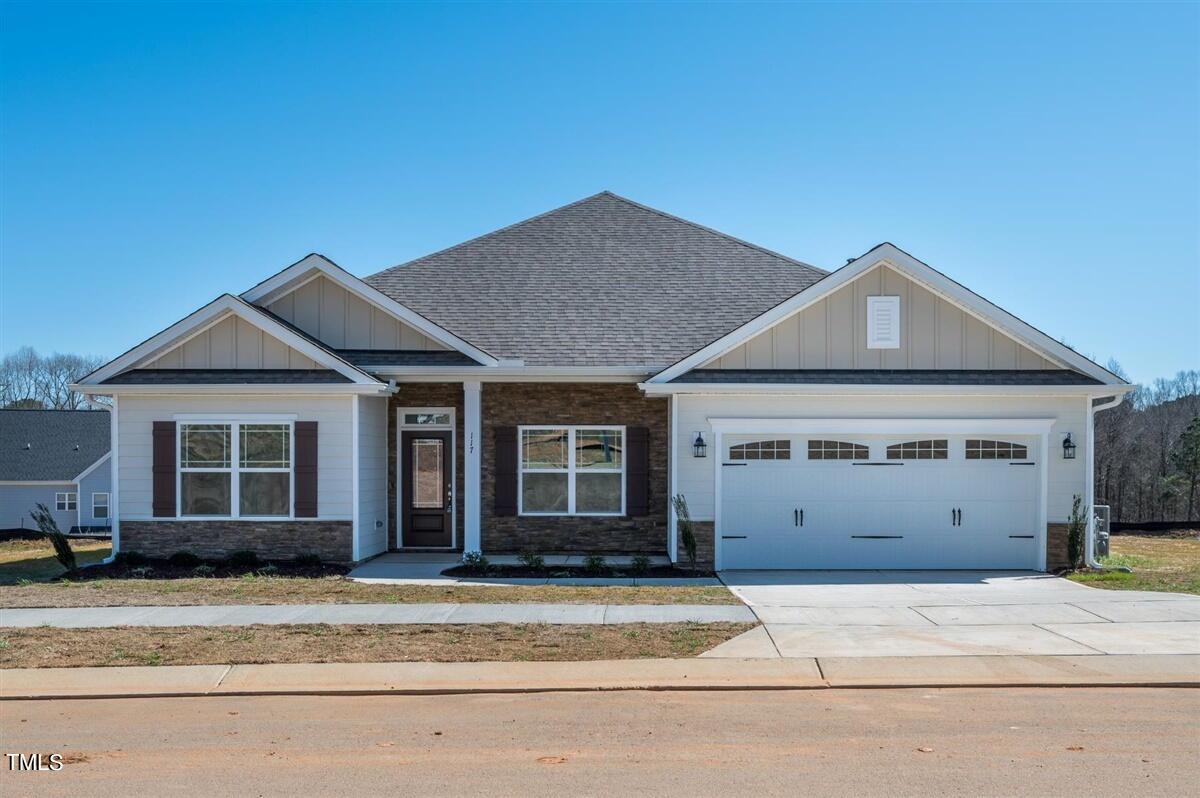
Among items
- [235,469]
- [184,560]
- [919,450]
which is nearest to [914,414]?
[919,450]

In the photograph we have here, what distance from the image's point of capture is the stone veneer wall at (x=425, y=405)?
1759 centimetres

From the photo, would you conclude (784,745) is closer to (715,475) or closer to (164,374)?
(715,475)

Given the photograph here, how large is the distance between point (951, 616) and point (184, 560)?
437 inches

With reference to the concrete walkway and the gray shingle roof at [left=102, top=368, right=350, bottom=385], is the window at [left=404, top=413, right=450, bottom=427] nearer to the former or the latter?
the gray shingle roof at [left=102, top=368, right=350, bottom=385]

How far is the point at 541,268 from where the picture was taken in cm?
1992

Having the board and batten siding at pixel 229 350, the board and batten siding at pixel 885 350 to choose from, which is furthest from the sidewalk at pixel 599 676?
the board and batten siding at pixel 229 350

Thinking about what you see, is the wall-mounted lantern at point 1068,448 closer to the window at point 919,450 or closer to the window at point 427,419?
the window at point 919,450

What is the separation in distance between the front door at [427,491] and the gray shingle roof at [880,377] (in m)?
4.74

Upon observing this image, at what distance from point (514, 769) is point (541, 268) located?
1443cm

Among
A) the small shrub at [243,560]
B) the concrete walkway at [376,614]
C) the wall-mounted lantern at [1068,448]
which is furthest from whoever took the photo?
the wall-mounted lantern at [1068,448]

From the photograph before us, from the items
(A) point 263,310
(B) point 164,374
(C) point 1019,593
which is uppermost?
(A) point 263,310

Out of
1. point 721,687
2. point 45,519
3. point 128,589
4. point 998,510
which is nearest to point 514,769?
point 721,687

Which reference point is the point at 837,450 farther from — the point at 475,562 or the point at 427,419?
the point at 427,419

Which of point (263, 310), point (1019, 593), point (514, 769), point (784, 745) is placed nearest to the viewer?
point (514, 769)
